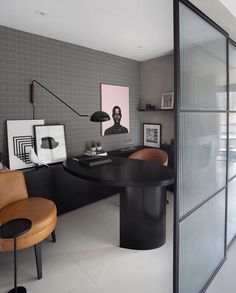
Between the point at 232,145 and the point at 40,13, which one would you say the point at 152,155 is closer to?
the point at 232,145

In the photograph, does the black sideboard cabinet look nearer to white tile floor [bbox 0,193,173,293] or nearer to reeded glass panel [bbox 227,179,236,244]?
white tile floor [bbox 0,193,173,293]

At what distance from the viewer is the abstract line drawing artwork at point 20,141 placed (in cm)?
274

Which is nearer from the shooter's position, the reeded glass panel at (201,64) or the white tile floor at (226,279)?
the reeded glass panel at (201,64)

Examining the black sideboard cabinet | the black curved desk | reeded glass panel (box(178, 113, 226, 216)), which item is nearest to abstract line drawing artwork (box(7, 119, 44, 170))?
the black sideboard cabinet

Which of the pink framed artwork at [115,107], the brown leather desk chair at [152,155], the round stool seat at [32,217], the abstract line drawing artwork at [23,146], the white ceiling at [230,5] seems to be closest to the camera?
the round stool seat at [32,217]

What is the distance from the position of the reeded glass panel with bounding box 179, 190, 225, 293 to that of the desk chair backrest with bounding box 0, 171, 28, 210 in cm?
166

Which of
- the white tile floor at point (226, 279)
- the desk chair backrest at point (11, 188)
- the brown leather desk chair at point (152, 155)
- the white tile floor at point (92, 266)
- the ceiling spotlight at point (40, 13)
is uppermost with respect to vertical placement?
the ceiling spotlight at point (40, 13)

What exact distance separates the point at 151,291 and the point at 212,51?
1.99 meters

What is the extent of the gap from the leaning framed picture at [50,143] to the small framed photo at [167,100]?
1.94 m

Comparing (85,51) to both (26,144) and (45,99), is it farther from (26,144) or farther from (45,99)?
(26,144)

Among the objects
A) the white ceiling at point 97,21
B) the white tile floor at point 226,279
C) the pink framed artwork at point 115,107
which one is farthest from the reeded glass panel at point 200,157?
the pink framed artwork at point 115,107

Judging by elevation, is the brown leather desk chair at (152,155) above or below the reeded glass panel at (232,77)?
below

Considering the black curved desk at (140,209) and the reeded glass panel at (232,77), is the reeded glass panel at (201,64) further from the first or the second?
the black curved desk at (140,209)

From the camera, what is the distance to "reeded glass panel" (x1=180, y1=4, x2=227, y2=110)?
1.35m
